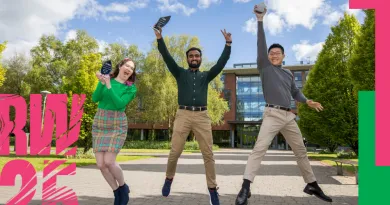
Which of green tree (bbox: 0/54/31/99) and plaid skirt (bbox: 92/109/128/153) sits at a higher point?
green tree (bbox: 0/54/31/99)

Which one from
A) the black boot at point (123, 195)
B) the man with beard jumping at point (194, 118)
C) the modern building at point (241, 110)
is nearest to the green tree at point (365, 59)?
the man with beard jumping at point (194, 118)

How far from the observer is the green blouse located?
15.2 feet

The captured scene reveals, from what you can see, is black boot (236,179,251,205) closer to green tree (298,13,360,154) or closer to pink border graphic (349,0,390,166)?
pink border graphic (349,0,390,166)

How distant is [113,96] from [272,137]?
223 cm

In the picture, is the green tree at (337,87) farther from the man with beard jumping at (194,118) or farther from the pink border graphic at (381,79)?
the man with beard jumping at (194,118)

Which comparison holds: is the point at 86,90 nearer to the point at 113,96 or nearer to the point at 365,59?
the point at 365,59

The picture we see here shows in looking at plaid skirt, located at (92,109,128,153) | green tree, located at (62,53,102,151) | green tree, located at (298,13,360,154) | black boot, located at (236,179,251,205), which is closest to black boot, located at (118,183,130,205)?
plaid skirt, located at (92,109,128,153)

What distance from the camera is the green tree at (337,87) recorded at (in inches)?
1002

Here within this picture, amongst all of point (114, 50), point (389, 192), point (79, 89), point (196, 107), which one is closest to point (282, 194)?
point (389, 192)

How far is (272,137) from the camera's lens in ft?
16.8

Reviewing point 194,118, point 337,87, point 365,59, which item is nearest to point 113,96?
point 194,118

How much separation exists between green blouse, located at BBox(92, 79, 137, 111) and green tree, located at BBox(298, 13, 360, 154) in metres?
22.9

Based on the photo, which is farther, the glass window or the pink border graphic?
the glass window

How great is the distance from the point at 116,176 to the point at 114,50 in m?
45.0
